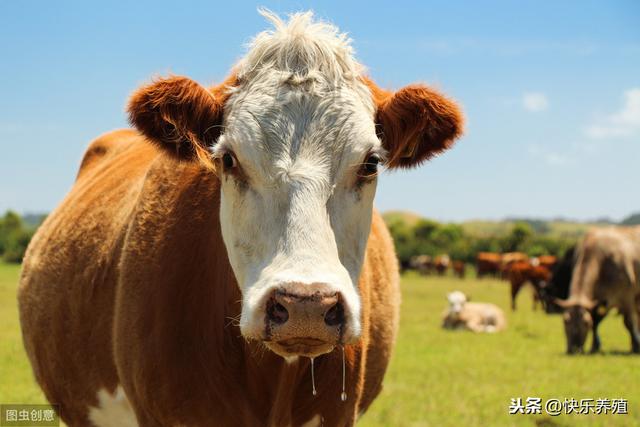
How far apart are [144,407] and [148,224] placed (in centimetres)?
91

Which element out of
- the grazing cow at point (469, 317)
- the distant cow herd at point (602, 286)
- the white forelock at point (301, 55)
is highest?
the white forelock at point (301, 55)

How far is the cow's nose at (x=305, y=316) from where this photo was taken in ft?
8.14

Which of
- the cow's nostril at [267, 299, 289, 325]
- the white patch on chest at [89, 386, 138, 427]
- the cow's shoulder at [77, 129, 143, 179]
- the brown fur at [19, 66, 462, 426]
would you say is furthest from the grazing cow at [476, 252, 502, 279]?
the cow's nostril at [267, 299, 289, 325]

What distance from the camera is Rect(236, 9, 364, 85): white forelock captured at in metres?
3.13

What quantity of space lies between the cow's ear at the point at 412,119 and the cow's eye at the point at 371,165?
172mm

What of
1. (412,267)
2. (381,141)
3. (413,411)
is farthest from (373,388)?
(412,267)

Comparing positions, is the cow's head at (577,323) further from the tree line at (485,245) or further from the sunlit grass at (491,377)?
the tree line at (485,245)

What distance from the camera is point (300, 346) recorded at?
2645 millimetres

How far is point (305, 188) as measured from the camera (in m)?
2.78

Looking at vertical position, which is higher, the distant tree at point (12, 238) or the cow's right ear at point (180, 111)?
the cow's right ear at point (180, 111)

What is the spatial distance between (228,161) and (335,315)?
855mm

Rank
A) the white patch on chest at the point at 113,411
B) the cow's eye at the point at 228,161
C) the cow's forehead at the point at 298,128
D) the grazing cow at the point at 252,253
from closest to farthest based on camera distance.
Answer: the grazing cow at the point at 252,253, the cow's forehead at the point at 298,128, the cow's eye at the point at 228,161, the white patch on chest at the point at 113,411

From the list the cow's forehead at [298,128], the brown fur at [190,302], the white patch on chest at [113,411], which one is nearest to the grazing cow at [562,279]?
the brown fur at [190,302]

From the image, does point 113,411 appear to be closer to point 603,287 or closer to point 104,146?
point 104,146
